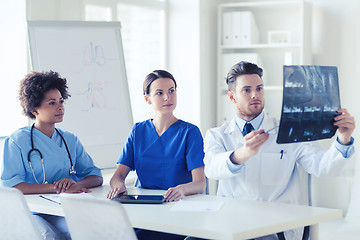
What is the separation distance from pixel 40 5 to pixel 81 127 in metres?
0.81

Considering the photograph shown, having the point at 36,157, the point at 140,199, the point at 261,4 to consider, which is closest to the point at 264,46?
the point at 261,4

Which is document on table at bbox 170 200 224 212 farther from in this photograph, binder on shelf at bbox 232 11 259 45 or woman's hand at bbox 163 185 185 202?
binder on shelf at bbox 232 11 259 45

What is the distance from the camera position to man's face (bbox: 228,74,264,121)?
2311 millimetres

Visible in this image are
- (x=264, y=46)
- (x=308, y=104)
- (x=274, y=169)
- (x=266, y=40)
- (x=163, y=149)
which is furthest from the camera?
(x=266, y=40)

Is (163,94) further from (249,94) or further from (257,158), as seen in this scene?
(257,158)

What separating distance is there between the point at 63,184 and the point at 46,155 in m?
0.18

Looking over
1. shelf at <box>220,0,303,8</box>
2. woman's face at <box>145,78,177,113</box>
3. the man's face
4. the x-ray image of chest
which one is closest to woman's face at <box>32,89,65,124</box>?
woman's face at <box>145,78,177,113</box>

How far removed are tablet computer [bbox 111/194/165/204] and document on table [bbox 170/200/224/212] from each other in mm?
85

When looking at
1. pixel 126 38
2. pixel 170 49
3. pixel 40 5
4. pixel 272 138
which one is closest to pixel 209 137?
pixel 272 138

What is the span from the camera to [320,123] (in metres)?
1.99

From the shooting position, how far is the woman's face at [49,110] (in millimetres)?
2557

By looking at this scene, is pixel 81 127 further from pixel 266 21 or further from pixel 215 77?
pixel 266 21

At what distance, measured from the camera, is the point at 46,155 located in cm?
251

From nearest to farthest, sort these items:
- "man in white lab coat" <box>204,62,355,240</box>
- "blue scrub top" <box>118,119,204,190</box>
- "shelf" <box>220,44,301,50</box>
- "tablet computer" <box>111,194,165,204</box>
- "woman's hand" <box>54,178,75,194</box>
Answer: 1. "tablet computer" <box>111,194,165,204</box>
2. "man in white lab coat" <box>204,62,355,240</box>
3. "woman's hand" <box>54,178,75,194</box>
4. "blue scrub top" <box>118,119,204,190</box>
5. "shelf" <box>220,44,301,50</box>
